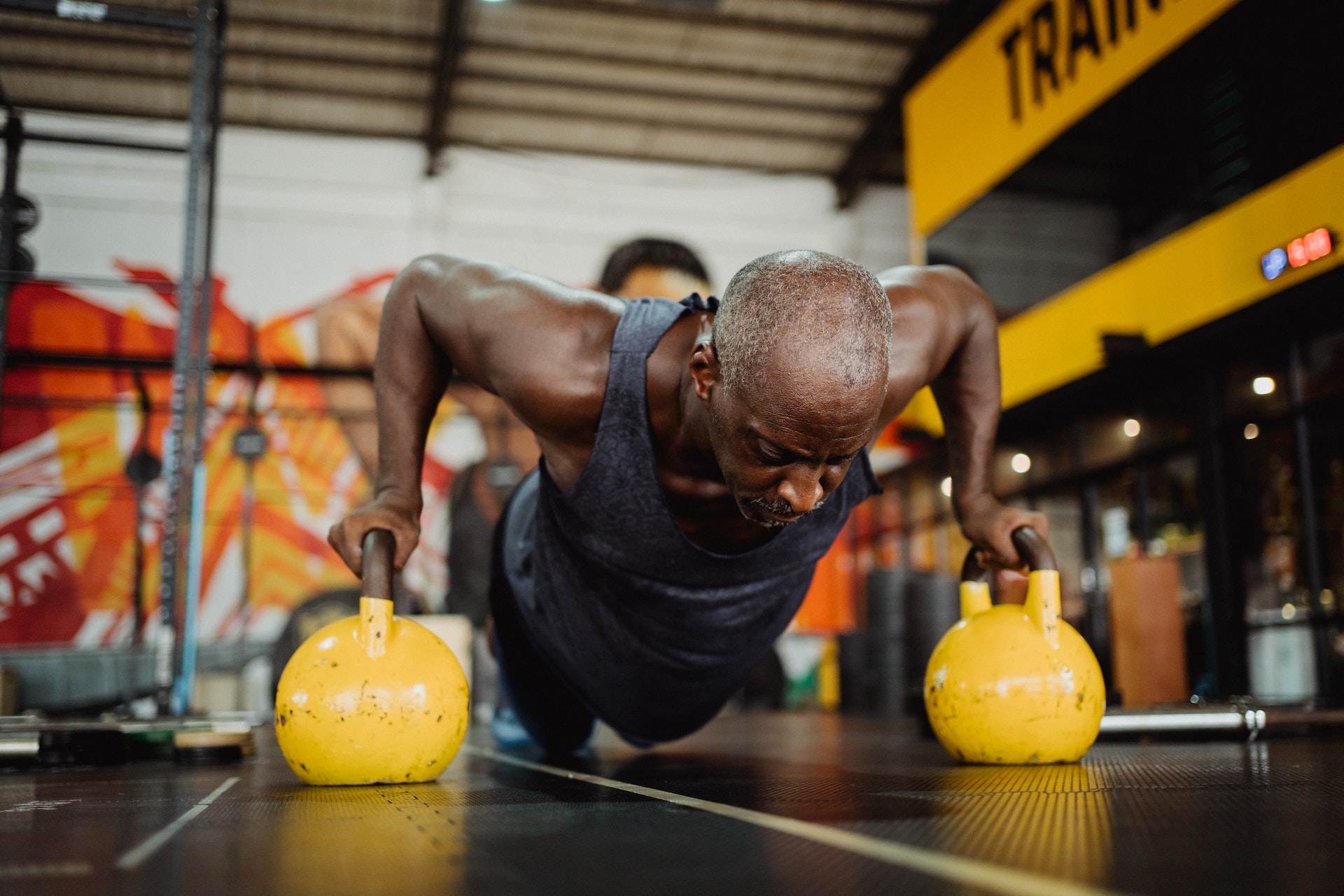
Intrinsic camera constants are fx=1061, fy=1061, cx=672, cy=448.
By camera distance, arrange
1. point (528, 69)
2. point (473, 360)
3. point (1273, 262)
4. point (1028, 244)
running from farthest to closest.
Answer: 1. point (528, 69)
2. point (1028, 244)
3. point (1273, 262)
4. point (473, 360)

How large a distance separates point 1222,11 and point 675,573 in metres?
4.94

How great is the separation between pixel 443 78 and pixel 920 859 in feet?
30.2

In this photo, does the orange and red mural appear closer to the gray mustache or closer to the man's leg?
the man's leg

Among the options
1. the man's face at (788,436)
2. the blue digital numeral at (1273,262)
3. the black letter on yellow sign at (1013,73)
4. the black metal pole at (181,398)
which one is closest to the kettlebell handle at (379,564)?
the man's face at (788,436)

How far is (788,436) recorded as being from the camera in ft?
3.88

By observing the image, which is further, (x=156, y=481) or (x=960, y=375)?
(x=156, y=481)

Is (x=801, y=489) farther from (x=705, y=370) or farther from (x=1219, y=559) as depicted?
(x=1219, y=559)

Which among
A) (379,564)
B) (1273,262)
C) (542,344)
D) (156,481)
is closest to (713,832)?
(379,564)

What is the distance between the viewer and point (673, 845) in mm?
787

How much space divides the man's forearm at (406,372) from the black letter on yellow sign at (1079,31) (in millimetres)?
5622

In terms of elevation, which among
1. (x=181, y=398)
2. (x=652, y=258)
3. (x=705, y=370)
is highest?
(x=652, y=258)

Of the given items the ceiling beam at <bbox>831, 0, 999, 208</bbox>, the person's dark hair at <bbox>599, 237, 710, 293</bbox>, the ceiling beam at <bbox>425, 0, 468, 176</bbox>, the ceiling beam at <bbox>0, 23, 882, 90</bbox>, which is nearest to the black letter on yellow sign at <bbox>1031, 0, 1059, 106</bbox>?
the ceiling beam at <bbox>831, 0, 999, 208</bbox>

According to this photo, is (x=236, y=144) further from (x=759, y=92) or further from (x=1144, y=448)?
(x=1144, y=448)

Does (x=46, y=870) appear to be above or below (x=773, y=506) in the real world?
below
